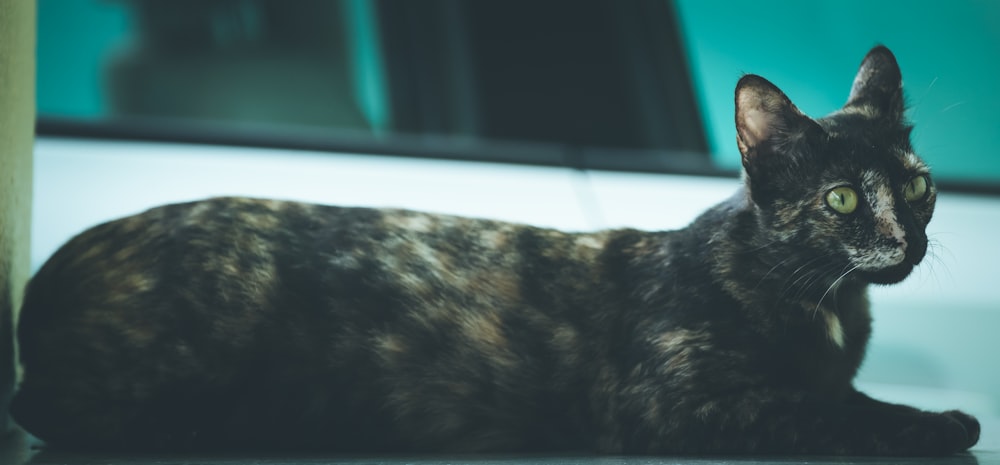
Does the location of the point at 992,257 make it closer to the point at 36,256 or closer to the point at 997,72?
the point at 997,72

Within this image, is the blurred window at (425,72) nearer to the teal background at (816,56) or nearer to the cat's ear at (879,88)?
the teal background at (816,56)

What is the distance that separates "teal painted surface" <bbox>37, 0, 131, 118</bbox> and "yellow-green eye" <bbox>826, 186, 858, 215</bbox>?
1766 millimetres

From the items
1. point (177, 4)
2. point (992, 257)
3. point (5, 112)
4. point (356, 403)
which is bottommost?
point (356, 403)

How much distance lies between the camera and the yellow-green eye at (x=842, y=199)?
956 mm

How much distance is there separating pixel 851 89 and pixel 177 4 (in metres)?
2.01

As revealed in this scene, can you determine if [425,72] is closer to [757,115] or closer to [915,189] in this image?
[757,115]

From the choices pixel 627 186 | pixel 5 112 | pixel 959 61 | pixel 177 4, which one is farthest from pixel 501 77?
pixel 5 112

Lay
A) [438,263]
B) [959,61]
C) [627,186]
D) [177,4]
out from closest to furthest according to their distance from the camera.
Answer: [438,263] < [959,61] < [627,186] < [177,4]

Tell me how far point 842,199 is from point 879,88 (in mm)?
211

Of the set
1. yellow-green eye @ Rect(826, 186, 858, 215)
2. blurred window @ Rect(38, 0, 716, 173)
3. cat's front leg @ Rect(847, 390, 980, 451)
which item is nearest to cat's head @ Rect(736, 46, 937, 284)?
yellow-green eye @ Rect(826, 186, 858, 215)

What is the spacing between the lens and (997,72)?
4.78 feet

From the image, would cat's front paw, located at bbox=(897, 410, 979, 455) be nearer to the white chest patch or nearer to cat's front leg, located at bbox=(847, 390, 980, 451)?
cat's front leg, located at bbox=(847, 390, 980, 451)

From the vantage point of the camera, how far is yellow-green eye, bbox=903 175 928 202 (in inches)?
38.3

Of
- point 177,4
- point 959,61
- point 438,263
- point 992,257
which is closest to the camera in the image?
point 438,263
